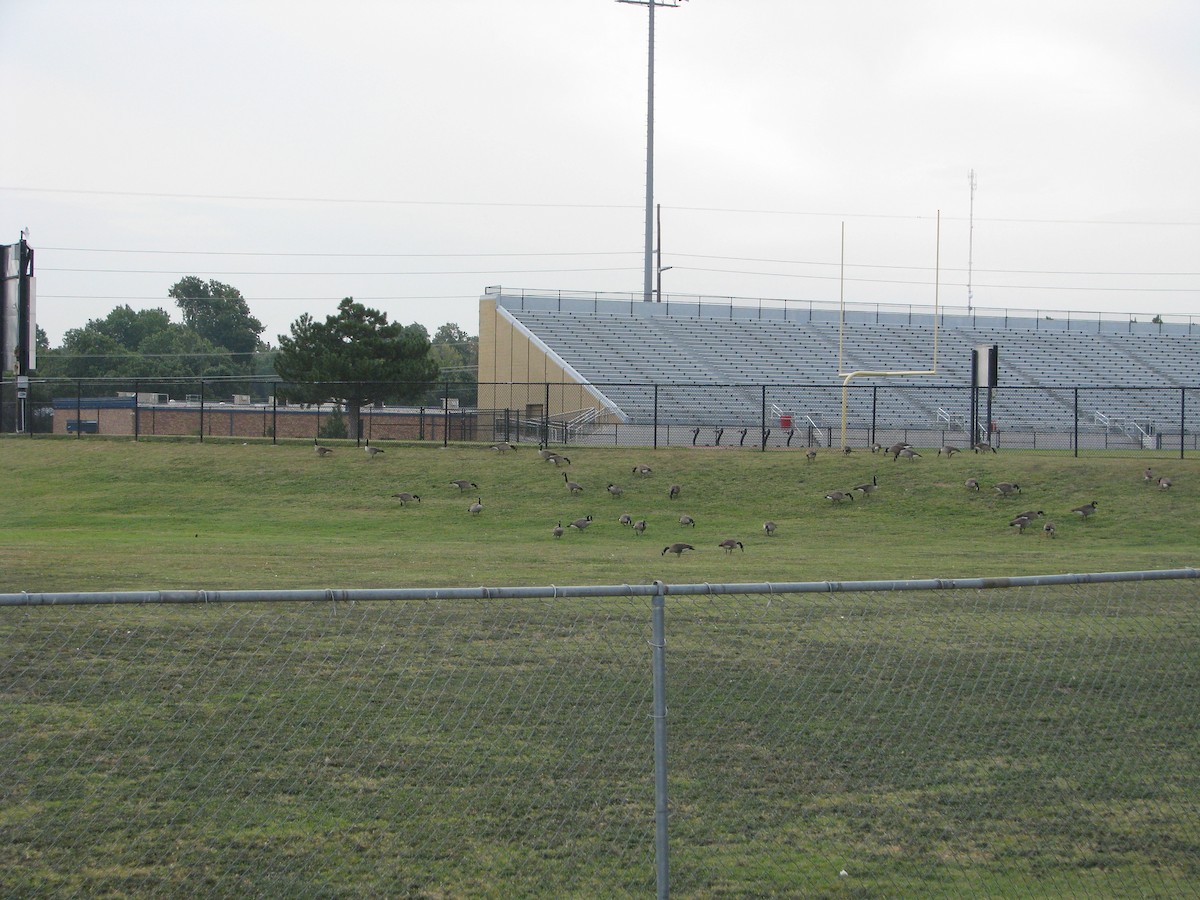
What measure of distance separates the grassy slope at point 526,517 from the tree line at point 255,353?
369cm

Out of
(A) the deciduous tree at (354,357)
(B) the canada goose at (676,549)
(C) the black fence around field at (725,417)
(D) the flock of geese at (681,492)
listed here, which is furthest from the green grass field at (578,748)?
(A) the deciduous tree at (354,357)

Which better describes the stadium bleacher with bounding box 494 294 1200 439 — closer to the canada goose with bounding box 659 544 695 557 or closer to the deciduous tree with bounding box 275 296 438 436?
the deciduous tree with bounding box 275 296 438 436

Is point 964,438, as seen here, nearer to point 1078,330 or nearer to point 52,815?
point 1078,330

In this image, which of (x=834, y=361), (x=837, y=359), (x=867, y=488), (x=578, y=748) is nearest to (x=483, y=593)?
(x=578, y=748)

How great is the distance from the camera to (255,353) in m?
129

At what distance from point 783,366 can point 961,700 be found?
52.9 m

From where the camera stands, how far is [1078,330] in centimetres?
7481

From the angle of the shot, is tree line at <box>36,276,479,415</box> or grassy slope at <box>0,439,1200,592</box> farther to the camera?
tree line at <box>36,276,479,415</box>

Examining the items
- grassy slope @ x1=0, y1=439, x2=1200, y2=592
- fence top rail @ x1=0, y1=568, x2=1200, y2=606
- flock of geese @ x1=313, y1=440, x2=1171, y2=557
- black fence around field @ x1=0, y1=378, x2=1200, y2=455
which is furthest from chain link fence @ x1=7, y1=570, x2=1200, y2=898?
black fence around field @ x1=0, y1=378, x2=1200, y2=455

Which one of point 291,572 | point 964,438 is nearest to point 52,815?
point 291,572

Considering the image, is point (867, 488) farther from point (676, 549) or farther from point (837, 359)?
point (837, 359)

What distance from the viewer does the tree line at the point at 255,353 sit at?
53.6 m

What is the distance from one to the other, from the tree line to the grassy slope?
3689mm

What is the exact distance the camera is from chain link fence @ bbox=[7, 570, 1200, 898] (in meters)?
5.93
